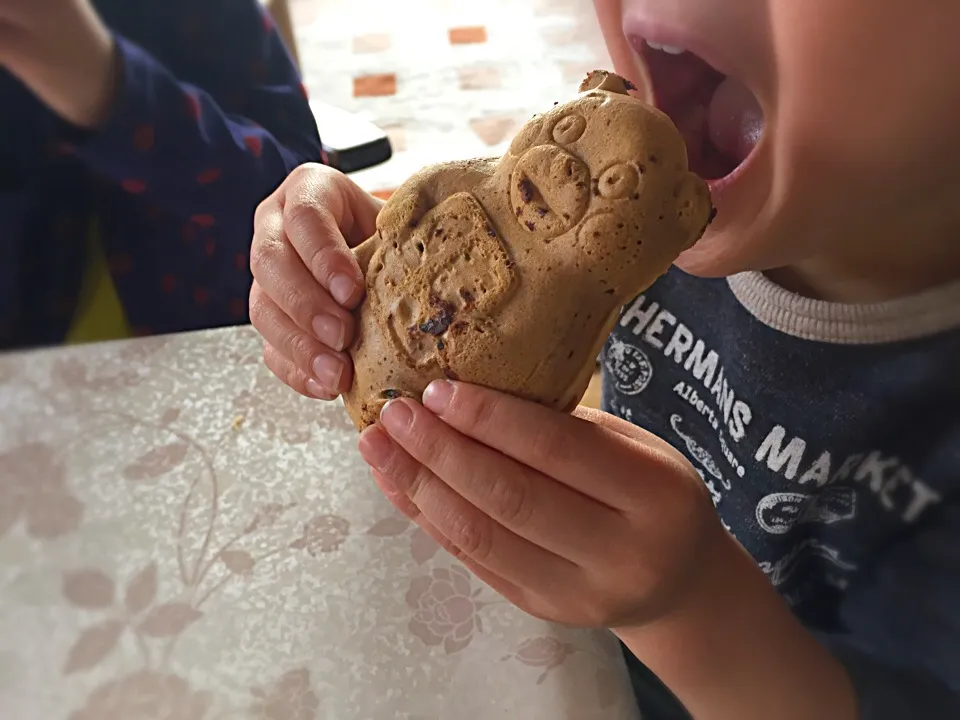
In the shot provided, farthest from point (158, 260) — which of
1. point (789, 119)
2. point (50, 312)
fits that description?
point (789, 119)

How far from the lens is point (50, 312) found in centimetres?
95

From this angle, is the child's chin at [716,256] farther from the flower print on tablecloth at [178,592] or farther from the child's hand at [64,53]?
the child's hand at [64,53]

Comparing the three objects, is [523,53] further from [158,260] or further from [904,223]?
[904,223]

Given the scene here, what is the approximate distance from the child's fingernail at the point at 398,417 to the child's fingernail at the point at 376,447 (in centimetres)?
2

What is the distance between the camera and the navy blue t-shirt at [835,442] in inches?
19.2

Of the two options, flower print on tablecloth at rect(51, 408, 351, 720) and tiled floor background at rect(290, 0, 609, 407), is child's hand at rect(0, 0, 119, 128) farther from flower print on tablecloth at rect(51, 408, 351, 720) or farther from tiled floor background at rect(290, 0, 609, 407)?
tiled floor background at rect(290, 0, 609, 407)

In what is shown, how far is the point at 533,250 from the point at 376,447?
0.44ft

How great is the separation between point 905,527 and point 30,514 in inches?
24.6

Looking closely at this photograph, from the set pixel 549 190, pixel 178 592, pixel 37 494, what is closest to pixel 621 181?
pixel 549 190

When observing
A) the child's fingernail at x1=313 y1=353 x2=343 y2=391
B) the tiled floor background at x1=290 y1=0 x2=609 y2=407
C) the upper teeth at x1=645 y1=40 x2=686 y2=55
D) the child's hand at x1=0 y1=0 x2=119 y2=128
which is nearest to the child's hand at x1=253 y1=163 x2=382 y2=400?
the child's fingernail at x1=313 y1=353 x2=343 y2=391

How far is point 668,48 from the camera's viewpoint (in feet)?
1.48

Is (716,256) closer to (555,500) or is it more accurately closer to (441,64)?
(555,500)

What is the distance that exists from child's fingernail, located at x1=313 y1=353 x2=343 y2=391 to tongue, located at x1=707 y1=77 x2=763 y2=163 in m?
0.28

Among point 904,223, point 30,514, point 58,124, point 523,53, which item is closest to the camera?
point 904,223
